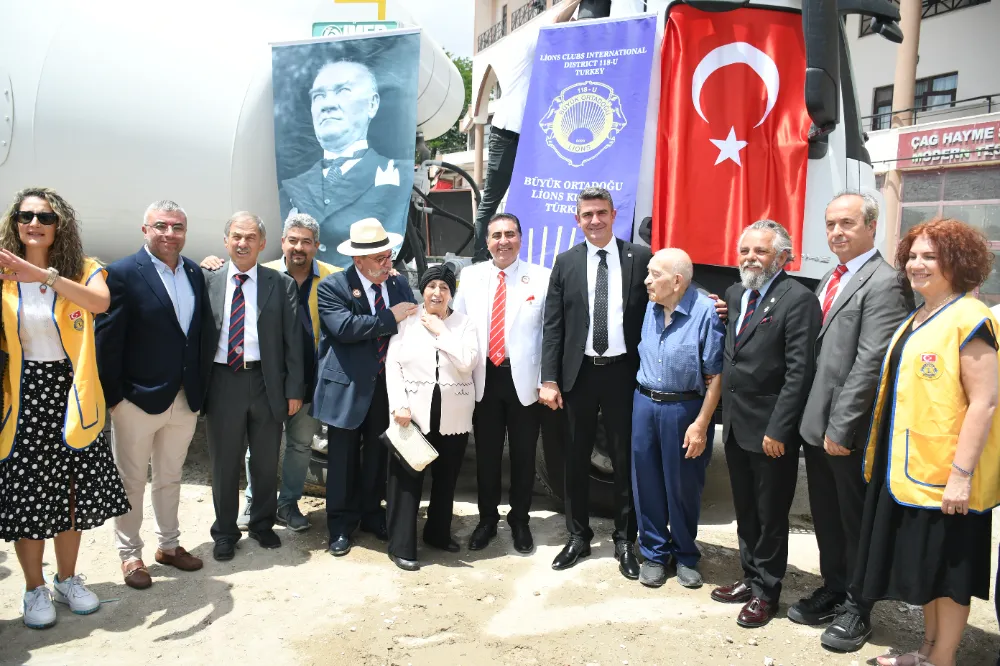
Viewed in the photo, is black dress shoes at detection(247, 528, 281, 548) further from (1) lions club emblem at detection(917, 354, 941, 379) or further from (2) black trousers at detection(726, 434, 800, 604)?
(1) lions club emblem at detection(917, 354, 941, 379)

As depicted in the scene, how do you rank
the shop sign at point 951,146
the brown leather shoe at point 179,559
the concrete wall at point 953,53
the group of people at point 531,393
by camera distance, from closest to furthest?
the group of people at point 531,393 → the brown leather shoe at point 179,559 → the shop sign at point 951,146 → the concrete wall at point 953,53

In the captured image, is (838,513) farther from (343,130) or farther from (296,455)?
(343,130)

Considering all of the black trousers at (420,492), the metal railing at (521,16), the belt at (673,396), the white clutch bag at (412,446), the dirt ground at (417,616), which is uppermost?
the metal railing at (521,16)

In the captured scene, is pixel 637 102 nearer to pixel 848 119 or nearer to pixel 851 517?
pixel 848 119

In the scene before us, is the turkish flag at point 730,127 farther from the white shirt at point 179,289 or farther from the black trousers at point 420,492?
the white shirt at point 179,289

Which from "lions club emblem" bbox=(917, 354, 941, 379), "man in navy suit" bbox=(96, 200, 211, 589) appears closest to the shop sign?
"lions club emblem" bbox=(917, 354, 941, 379)

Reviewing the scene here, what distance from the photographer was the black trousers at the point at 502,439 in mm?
3904

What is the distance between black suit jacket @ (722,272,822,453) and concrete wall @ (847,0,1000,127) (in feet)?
55.5

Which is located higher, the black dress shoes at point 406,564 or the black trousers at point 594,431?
the black trousers at point 594,431

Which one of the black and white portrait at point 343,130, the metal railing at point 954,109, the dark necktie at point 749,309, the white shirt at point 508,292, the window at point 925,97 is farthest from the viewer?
the window at point 925,97

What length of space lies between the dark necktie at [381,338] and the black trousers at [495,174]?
3.03 feet

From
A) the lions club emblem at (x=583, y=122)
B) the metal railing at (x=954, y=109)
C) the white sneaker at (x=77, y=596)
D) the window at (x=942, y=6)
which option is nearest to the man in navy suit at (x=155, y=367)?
the white sneaker at (x=77, y=596)

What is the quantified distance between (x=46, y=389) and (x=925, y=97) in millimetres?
20552

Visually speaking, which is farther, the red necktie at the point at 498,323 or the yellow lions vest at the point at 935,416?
the red necktie at the point at 498,323
